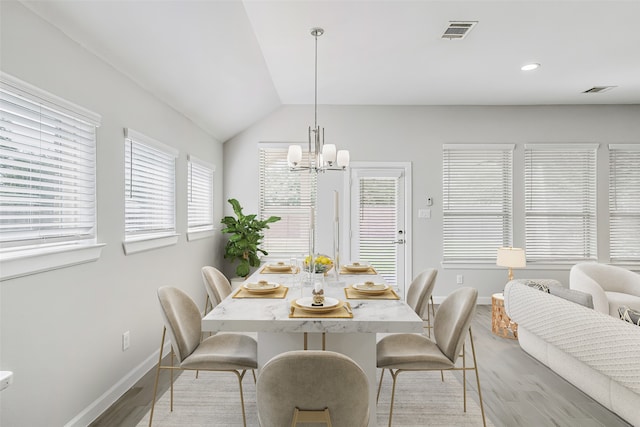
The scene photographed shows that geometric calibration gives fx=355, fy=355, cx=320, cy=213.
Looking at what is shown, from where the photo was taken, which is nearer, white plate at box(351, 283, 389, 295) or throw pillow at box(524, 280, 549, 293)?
white plate at box(351, 283, 389, 295)

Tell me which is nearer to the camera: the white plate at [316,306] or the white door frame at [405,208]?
the white plate at [316,306]

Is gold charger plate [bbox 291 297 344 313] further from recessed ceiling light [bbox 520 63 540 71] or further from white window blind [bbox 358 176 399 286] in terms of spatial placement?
recessed ceiling light [bbox 520 63 540 71]

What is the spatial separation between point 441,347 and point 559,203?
4.08 metres

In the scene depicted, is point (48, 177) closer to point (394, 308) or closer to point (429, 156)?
point (394, 308)

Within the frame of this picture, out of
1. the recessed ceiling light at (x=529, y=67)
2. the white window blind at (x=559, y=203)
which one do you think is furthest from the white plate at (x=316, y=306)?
the white window blind at (x=559, y=203)

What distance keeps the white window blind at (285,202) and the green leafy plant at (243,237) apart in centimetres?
38

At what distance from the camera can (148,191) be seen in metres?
3.04

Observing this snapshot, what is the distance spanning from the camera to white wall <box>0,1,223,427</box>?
1.70 m

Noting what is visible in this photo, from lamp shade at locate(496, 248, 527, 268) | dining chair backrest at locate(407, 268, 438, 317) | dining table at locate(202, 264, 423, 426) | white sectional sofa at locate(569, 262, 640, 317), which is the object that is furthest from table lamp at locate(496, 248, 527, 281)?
dining table at locate(202, 264, 423, 426)

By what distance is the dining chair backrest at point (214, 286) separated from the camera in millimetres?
2711

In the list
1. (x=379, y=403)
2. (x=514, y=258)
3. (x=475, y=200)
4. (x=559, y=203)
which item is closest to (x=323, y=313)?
(x=379, y=403)

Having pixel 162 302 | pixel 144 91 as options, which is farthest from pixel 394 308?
pixel 144 91

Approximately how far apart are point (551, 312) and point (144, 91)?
3621 mm

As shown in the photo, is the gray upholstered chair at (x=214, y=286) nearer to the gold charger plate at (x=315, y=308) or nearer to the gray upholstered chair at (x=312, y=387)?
the gold charger plate at (x=315, y=308)
